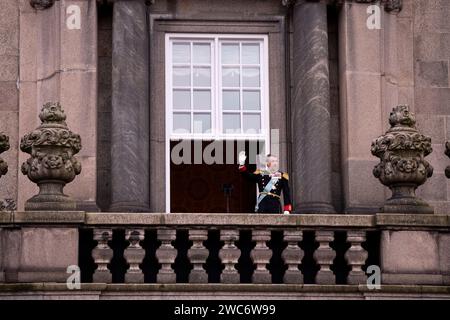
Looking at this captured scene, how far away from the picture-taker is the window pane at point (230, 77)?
26.8 m

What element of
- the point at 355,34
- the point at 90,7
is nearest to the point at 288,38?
the point at 355,34

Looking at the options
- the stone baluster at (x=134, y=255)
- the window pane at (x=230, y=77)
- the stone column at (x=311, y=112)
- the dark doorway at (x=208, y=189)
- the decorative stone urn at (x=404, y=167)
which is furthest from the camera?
the dark doorway at (x=208, y=189)

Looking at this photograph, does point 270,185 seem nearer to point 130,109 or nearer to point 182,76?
point 130,109

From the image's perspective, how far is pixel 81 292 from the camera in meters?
21.4

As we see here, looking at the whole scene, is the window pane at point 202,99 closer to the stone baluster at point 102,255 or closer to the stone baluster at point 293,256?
the stone baluster at point 293,256

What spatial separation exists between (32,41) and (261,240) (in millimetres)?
6273

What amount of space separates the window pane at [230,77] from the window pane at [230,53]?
129mm

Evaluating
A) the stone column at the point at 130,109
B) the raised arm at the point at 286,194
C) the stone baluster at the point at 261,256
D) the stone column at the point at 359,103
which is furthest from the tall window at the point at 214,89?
the stone baluster at the point at 261,256

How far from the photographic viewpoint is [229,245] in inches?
866

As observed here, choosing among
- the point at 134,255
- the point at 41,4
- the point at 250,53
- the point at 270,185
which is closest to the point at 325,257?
the point at 134,255

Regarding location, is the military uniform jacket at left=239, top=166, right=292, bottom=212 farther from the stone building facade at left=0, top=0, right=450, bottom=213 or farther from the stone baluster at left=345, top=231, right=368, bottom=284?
the stone baluster at left=345, top=231, right=368, bottom=284

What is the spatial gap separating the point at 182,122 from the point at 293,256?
5277mm
